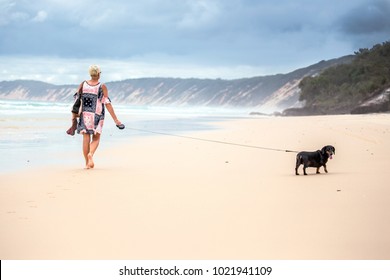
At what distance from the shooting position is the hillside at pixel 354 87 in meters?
43.7

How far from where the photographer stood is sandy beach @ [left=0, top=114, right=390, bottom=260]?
3662 millimetres

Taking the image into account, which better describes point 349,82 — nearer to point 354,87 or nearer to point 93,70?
point 354,87

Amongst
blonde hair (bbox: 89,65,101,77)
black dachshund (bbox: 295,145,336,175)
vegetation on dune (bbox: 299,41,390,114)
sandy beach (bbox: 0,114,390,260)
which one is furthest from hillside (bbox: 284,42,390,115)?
sandy beach (bbox: 0,114,390,260)

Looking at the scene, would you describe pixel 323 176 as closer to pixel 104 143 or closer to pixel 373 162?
pixel 373 162

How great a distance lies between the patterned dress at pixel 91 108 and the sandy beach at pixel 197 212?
2.42ft

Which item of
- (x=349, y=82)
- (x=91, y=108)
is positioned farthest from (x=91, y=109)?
(x=349, y=82)

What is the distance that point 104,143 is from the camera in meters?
13.4

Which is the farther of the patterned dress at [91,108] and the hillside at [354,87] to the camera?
the hillside at [354,87]

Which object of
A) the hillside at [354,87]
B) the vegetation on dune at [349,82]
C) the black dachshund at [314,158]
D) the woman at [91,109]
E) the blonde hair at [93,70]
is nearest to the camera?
the black dachshund at [314,158]

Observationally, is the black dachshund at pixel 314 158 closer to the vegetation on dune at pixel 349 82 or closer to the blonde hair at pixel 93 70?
the blonde hair at pixel 93 70

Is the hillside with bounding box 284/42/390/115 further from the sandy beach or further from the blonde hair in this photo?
the sandy beach

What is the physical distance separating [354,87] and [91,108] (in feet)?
178

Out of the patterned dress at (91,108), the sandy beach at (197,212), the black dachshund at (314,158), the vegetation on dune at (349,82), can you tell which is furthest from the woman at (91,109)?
the vegetation on dune at (349,82)

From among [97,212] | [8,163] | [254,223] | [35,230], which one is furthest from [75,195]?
[8,163]
